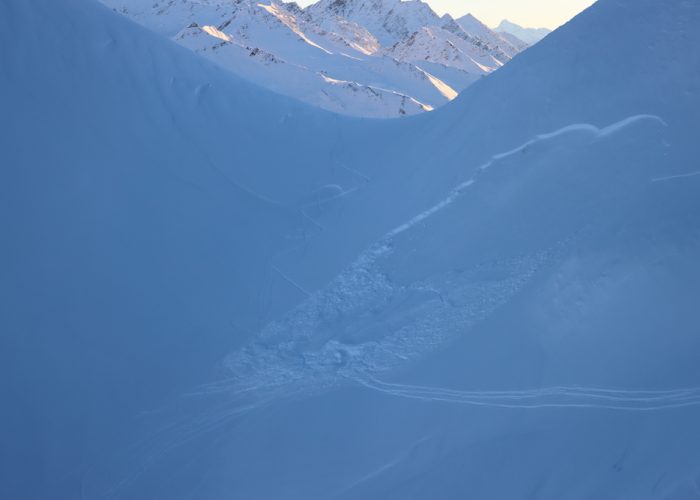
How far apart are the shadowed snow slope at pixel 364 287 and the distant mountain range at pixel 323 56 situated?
13.2 metres

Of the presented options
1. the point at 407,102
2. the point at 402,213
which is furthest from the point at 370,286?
the point at 407,102

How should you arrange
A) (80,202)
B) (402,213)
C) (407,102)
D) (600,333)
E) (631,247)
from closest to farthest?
(600,333) → (631,247) → (80,202) → (402,213) → (407,102)

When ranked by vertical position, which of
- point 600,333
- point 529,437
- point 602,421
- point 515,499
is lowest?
point 515,499

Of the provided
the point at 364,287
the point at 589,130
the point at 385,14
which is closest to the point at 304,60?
the point at 589,130

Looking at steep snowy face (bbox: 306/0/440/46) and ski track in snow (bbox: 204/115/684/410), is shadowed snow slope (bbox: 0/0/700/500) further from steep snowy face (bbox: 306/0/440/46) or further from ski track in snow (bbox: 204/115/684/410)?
steep snowy face (bbox: 306/0/440/46)

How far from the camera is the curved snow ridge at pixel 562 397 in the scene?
3.39 m

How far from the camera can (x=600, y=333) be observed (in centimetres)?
376

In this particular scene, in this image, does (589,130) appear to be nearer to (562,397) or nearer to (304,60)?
(562,397)

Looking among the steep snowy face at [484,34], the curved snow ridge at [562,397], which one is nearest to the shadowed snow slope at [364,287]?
the curved snow ridge at [562,397]

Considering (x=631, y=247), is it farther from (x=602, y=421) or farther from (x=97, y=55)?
(x=97, y=55)

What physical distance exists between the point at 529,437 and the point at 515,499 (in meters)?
0.37

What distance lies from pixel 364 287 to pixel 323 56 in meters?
27.2

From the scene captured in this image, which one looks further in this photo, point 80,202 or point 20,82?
point 20,82

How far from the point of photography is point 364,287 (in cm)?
466
